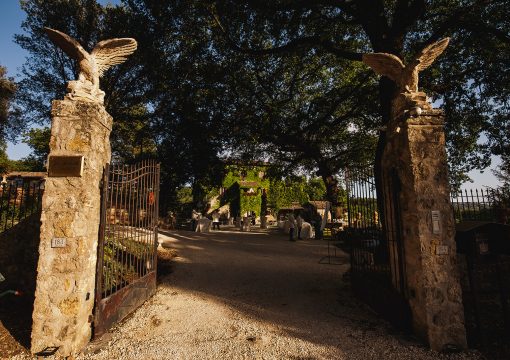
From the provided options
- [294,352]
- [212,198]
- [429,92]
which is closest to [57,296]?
[294,352]

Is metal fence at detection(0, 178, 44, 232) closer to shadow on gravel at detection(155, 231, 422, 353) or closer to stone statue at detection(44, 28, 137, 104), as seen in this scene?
stone statue at detection(44, 28, 137, 104)

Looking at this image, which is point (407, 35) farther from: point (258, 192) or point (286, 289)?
point (258, 192)

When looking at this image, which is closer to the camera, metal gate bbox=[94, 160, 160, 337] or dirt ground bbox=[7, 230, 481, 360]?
dirt ground bbox=[7, 230, 481, 360]

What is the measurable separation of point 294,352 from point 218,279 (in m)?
3.95

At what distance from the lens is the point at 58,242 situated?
4.08 m

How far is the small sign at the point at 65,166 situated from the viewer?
13.9ft

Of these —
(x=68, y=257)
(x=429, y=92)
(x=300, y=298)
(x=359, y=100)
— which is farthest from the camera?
(x=359, y=100)

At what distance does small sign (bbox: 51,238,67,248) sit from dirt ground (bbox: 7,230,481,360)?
156 cm

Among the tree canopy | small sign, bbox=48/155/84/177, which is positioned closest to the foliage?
the tree canopy

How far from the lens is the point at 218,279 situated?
24.7 feet

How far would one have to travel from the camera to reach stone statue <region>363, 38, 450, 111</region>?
4598 millimetres

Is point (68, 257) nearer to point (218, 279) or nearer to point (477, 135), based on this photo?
point (218, 279)

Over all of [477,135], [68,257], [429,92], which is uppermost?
[429,92]

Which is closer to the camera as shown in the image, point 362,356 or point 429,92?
point 362,356
